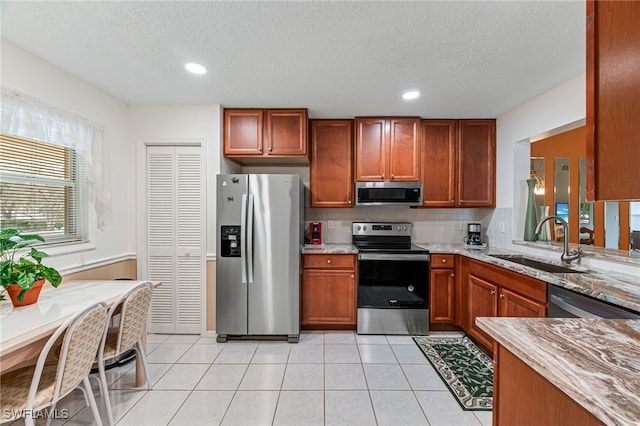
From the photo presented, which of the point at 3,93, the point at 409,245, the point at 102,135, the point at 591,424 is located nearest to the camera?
the point at 591,424

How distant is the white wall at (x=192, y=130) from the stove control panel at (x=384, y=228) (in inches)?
69.1

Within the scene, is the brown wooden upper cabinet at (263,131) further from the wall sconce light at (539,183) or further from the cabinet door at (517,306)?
the wall sconce light at (539,183)

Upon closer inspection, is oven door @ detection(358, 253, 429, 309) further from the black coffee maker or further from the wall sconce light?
the wall sconce light

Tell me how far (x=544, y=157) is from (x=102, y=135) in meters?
5.16

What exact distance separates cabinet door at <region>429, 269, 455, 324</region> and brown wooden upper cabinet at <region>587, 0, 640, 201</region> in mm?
2491

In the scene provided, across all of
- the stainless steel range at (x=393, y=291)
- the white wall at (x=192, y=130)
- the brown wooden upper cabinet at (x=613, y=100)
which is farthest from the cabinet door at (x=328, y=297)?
the brown wooden upper cabinet at (x=613, y=100)

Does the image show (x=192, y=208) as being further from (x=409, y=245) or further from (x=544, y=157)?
(x=544, y=157)

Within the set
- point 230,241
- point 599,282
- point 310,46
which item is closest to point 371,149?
point 310,46

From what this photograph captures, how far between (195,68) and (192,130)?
935 millimetres

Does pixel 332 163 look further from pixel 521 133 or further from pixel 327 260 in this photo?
pixel 521 133

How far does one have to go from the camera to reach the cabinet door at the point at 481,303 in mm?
2547

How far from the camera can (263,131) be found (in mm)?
3125

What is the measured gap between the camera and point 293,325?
2.93m

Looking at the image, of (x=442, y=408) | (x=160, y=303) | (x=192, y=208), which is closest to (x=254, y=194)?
(x=192, y=208)
